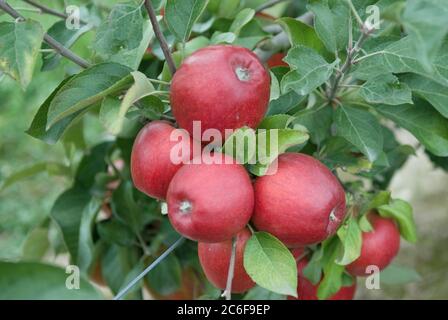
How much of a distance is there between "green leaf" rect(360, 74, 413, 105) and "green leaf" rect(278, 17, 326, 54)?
73mm

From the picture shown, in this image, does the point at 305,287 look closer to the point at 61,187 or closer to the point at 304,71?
the point at 304,71

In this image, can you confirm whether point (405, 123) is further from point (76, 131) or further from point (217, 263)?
point (76, 131)

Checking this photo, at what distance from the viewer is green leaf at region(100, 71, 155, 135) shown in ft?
1.83

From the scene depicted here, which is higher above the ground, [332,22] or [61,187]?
[332,22]

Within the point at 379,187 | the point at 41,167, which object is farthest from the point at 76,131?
the point at 379,187

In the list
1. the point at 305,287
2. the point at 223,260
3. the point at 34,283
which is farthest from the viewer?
the point at 305,287

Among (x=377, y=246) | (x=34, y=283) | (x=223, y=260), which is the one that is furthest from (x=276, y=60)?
(x=34, y=283)

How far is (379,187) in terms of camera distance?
1109 millimetres

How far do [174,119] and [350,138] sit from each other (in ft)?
0.60

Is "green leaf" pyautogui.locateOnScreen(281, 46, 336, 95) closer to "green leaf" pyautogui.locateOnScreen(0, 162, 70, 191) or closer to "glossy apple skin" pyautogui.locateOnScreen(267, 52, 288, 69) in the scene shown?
"glossy apple skin" pyautogui.locateOnScreen(267, 52, 288, 69)

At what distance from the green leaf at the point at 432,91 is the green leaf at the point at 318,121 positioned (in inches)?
4.5

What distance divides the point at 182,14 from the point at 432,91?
0.80ft

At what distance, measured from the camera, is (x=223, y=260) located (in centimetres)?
65

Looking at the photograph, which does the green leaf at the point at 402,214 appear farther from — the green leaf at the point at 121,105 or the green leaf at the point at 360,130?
the green leaf at the point at 121,105
